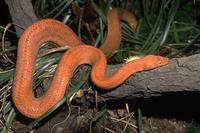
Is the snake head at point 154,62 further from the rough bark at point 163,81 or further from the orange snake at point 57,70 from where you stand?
the rough bark at point 163,81

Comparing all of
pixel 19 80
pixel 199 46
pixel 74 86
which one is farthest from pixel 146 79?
pixel 199 46

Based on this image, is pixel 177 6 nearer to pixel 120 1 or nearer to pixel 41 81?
pixel 120 1

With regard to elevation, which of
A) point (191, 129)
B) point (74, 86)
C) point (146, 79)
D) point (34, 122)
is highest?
point (146, 79)

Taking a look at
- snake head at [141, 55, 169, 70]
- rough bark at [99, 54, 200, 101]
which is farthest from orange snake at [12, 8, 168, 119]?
rough bark at [99, 54, 200, 101]

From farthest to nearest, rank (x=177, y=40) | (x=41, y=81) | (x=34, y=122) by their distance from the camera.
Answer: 1. (x=177, y=40)
2. (x=41, y=81)
3. (x=34, y=122)

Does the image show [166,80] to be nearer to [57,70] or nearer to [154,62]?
[154,62]

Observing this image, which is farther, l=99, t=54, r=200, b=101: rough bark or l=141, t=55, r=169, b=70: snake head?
l=141, t=55, r=169, b=70: snake head

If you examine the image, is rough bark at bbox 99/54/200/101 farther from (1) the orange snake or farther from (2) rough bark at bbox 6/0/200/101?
(1) the orange snake

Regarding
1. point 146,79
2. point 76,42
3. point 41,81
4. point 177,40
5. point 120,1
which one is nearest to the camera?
point 146,79

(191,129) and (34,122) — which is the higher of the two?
(34,122)
